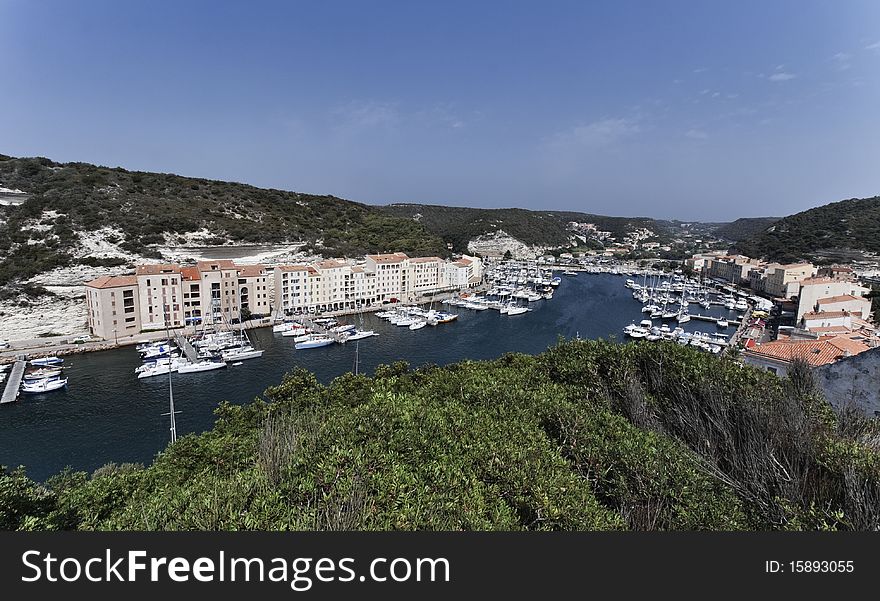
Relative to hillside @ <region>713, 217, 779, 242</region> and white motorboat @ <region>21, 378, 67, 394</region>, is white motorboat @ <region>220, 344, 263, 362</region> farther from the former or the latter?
hillside @ <region>713, 217, 779, 242</region>

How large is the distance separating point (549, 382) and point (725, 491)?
407cm

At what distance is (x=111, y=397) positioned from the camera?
18.4 metres

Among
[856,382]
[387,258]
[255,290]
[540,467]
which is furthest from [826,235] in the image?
[540,467]

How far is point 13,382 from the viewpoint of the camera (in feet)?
63.1

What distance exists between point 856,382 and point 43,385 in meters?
28.0

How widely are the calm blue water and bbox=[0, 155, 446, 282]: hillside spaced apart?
1477 cm

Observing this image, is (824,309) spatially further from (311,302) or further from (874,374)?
(311,302)

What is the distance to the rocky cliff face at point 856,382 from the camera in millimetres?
8656

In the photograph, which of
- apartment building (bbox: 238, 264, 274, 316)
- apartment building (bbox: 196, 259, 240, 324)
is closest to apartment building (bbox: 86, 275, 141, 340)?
apartment building (bbox: 196, 259, 240, 324)

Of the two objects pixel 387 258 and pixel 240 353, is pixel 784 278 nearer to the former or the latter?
pixel 387 258

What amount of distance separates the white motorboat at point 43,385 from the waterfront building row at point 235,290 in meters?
8.29

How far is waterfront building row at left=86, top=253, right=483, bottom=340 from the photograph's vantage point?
27.2m

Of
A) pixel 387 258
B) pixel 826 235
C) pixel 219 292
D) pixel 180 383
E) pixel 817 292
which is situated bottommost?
pixel 180 383

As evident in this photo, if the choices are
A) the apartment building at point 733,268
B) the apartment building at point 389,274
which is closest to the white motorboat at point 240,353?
the apartment building at point 389,274
